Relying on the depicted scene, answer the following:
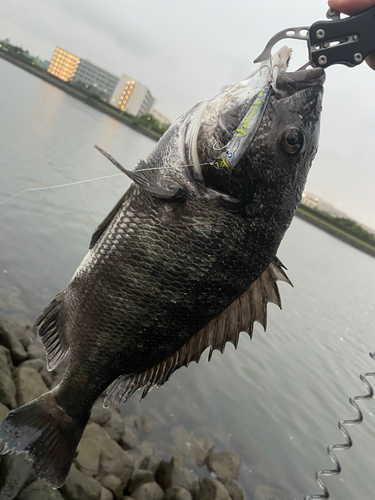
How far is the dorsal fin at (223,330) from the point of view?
80.4 inches

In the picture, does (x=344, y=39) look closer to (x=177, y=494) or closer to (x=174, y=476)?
(x=177, y=494)

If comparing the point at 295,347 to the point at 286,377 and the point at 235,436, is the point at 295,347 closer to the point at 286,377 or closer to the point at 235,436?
the point at 286,377

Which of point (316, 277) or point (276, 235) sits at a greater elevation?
point (276, 235)

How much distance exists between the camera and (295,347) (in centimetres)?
891

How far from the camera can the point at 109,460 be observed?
143 inches

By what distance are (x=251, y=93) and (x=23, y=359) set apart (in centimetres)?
416

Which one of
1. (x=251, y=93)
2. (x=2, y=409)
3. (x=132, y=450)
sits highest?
(x=251, y=93)

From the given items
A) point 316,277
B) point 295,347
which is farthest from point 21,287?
point 316,277

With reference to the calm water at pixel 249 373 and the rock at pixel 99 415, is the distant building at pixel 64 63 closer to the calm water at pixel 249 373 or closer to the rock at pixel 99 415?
the calm water at pixel 249 373

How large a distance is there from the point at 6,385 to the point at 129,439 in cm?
175

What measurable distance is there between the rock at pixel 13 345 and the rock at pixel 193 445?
2.35 m

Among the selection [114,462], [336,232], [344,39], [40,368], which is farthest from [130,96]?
[344,39]

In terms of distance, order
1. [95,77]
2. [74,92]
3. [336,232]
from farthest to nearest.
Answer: [95,77], [74,92], [336,232]

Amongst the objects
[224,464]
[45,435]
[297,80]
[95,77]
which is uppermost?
[95,77]
